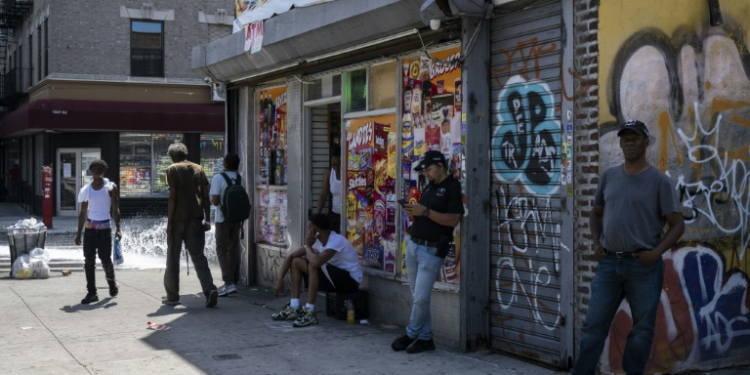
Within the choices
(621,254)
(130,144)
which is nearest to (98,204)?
Result: (621,254)

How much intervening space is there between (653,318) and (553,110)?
2040mm

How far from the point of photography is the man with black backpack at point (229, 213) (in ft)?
37.8

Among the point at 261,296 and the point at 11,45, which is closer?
the point at 261,296

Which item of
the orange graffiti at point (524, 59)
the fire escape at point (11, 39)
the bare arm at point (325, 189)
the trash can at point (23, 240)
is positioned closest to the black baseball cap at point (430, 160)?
the orange graffiti at point (524, 59)

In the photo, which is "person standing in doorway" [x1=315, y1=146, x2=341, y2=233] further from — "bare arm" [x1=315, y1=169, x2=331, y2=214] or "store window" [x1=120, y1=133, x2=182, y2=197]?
"store window" [x1=120, y1=133, x2=182, y2=197]

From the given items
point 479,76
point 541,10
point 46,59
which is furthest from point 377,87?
point 46,59

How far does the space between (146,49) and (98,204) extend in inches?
728

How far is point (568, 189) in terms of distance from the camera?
6.78 meters

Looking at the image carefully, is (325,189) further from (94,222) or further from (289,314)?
(94,222)

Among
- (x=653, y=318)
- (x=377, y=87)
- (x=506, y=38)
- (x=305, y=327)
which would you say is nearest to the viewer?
(x=653, y=318)

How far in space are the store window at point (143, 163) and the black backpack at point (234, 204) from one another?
17583mm

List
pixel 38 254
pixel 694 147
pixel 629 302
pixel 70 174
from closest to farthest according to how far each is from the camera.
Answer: pixel 629 302 → pixel 694 147 → pixel 38 254 → pixel 70 174

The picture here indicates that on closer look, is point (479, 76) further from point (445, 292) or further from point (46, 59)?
point (46, 59)

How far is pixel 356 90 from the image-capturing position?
10219mm
